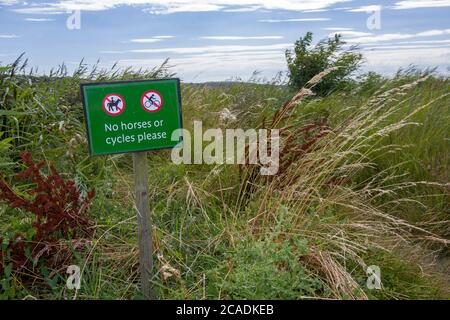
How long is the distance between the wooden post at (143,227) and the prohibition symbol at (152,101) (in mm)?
259

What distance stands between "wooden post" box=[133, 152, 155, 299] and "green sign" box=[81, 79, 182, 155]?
13 cm

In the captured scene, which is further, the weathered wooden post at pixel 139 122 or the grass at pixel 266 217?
the grass at pixel 266 217

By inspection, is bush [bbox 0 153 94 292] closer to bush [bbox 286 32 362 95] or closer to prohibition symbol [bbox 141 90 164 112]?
prohibition symbol [bbox 141 90 164 112]

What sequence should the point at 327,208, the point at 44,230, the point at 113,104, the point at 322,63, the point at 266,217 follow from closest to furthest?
the point at 113,104, the point at 44,230, the point at 266,217, the point at 327,208, the point at 322,63

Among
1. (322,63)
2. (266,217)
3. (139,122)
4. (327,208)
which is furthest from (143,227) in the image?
(322,63)

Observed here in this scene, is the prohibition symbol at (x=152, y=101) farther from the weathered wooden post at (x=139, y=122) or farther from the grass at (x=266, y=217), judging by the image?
the grass at (x=266, y=217)

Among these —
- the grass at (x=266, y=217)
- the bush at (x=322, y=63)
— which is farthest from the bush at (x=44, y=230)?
the bush at (x=322, y=63)

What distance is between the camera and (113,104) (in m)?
2.80

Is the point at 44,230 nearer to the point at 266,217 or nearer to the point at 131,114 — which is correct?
the point at 131,114

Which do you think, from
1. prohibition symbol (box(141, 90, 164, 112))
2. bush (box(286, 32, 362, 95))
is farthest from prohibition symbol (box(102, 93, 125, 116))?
bush (box(286, 32, 362, 95))

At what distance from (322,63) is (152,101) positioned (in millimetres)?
6335

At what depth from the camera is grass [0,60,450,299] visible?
2.89 m

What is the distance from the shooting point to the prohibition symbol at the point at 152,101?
287 cm
